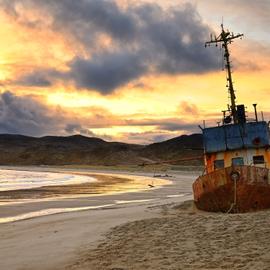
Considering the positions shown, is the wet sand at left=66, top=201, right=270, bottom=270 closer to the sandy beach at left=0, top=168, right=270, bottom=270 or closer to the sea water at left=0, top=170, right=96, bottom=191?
the sandy beach at left=0, top=168, right=270, bottom=270

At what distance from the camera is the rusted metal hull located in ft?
52.7

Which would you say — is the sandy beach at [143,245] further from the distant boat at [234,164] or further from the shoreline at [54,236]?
the distant boat at [234,164]

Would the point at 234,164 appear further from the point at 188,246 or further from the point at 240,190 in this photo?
the point at 188,246

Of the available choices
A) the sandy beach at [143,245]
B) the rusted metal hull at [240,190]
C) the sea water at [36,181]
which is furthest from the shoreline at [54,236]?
the sea water at [36,181]

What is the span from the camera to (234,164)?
62.7 feet

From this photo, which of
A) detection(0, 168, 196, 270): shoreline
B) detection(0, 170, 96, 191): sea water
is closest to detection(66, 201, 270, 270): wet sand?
detection(0, 168, 196, 270): shoreline

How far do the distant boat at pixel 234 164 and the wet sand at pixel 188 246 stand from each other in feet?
11.5

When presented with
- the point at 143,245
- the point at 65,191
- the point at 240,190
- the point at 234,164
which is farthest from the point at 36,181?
the point at 143,245

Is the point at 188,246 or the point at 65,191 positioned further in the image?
the point at 65,191

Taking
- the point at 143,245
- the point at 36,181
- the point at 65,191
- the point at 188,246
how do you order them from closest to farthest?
the point at 188,246 < the point at 143,245 < the point at 65,191 < the point at 36,181

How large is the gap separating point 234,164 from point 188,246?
990 centimetres

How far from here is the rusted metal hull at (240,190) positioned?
52.7ft

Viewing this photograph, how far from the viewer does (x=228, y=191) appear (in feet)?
53.6

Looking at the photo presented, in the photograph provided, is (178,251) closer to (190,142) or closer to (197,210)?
(197,210)
